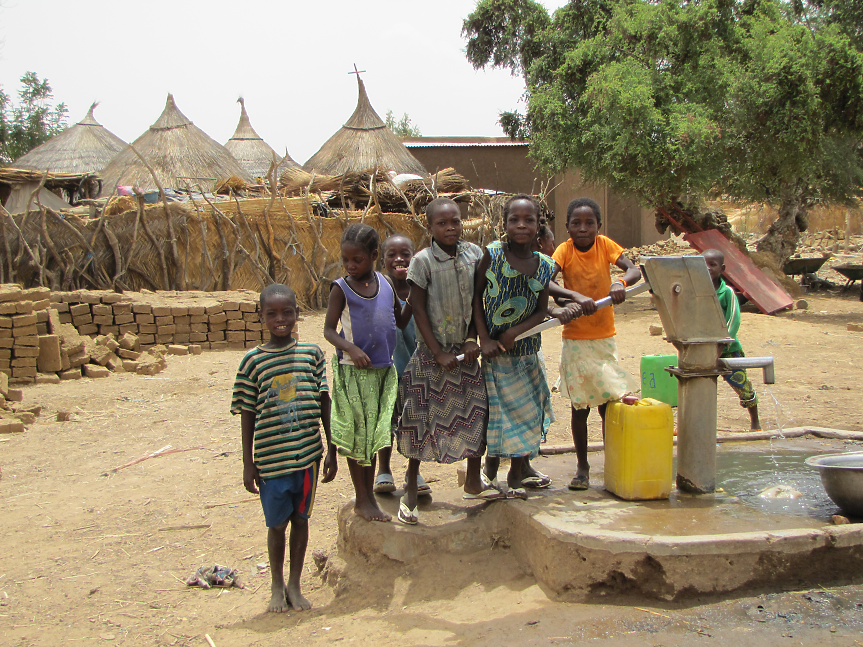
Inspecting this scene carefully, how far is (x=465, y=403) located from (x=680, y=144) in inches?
330

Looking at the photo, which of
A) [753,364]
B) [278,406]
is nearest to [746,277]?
[753,364]

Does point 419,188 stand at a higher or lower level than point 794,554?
higher

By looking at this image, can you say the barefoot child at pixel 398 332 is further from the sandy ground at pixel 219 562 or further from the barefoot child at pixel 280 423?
the barefoot child at pixel 280 423

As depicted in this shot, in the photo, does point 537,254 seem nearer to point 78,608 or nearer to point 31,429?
point 78,608

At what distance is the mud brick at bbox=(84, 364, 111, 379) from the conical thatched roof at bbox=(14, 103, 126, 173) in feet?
41.0

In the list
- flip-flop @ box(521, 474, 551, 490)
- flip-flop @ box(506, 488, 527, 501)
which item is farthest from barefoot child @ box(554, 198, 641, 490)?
flip-flop @ box(506, 488, 527, 501)

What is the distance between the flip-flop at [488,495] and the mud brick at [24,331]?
5.70 metres

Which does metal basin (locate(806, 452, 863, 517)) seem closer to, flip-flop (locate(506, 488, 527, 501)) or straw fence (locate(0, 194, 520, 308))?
flip-flop (locate(506, 488, 527, 501))

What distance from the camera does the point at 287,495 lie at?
2787 mm

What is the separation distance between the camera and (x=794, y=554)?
7.98 ft

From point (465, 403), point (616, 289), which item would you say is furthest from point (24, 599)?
point (616, 289)

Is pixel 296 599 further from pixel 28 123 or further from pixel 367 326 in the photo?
pixel 28 123

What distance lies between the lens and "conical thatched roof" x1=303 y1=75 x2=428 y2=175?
1734 centimetres

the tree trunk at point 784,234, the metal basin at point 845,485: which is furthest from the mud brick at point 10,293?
the tree trunk at point 784,234
